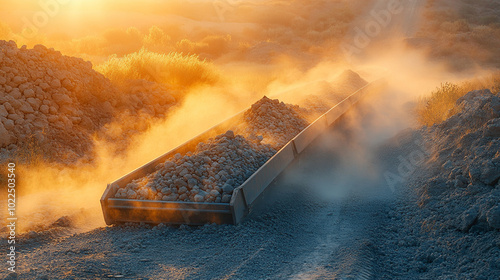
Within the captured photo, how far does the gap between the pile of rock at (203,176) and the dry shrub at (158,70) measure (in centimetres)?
704

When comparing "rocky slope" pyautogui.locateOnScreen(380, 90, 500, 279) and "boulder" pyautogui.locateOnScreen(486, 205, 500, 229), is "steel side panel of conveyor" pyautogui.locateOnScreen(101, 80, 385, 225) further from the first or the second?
"boulder" pyautogui.locateOnScreen(486, 205, 500, 229)

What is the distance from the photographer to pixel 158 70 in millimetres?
13469

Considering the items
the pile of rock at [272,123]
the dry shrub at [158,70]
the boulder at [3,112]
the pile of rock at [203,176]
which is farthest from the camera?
the dry shrub at [158,70]

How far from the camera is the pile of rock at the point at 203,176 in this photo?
18.0ft

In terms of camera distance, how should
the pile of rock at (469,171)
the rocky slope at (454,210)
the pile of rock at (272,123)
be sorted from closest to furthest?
the rocky slope at (454,210)
the pile of rock at (469,171)
the pile of rock at (272,123)

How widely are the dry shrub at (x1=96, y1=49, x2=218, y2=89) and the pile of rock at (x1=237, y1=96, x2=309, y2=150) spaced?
510cm

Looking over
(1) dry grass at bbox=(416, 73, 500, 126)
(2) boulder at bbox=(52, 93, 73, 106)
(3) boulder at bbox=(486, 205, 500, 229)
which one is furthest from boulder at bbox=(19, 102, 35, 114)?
(1) dry grass at bbox=(416, 73, 500, 126)

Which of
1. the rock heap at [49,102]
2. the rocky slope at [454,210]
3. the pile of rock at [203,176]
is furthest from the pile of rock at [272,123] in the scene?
the rock heap at [49,102]

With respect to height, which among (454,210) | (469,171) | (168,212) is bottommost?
(454,210)

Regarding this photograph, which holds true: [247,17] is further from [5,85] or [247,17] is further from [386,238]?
[386,238]

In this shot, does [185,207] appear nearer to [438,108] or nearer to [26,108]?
[26,108]

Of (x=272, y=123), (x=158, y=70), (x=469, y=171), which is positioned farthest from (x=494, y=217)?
(x=158, y=70)

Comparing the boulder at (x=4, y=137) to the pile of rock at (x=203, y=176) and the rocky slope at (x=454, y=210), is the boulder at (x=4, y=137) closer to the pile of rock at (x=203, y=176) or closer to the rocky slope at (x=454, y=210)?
the pile of rock at (x=203, y=176)

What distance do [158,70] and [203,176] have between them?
336 inches
